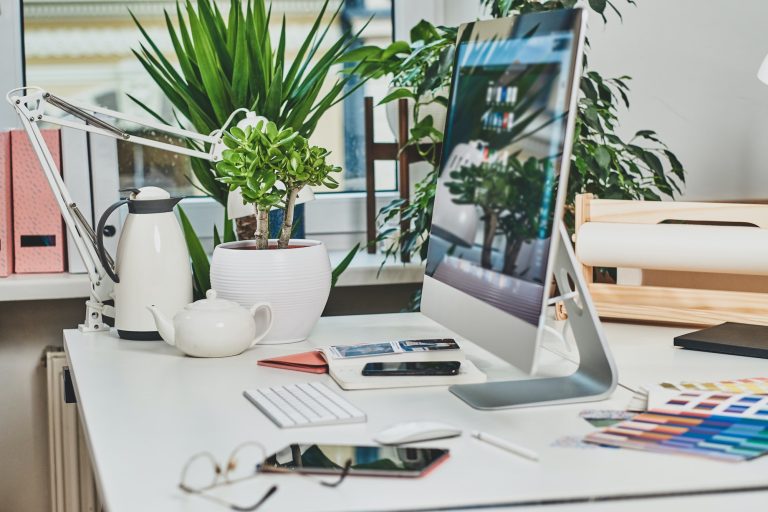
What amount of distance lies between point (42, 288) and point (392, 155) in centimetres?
79

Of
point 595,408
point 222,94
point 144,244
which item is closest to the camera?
point 595,408

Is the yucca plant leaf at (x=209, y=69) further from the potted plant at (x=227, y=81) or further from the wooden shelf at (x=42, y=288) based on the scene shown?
the wooden shelf at (x=42, y=288)

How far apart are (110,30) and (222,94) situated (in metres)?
0.63

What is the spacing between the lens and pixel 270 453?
94 centimetres

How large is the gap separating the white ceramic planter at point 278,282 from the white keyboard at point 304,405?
277mm

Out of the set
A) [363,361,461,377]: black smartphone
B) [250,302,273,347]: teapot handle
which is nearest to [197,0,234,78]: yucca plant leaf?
[250,302,273,347]: teapot handle

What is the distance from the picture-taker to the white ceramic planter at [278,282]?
1.47 meters

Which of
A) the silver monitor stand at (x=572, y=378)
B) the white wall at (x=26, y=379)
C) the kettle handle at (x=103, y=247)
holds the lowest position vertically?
the white wall at (x=26, y=379)

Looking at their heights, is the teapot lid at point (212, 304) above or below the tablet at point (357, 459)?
above

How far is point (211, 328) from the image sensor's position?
4.50ft

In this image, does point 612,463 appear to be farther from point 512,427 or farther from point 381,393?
point 381,393

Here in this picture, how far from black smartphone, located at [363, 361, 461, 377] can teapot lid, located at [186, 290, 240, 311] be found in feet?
0.86

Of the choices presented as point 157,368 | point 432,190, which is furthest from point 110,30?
point 157,368

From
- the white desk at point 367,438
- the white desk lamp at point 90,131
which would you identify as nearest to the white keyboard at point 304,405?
the white desk at point 367,438
